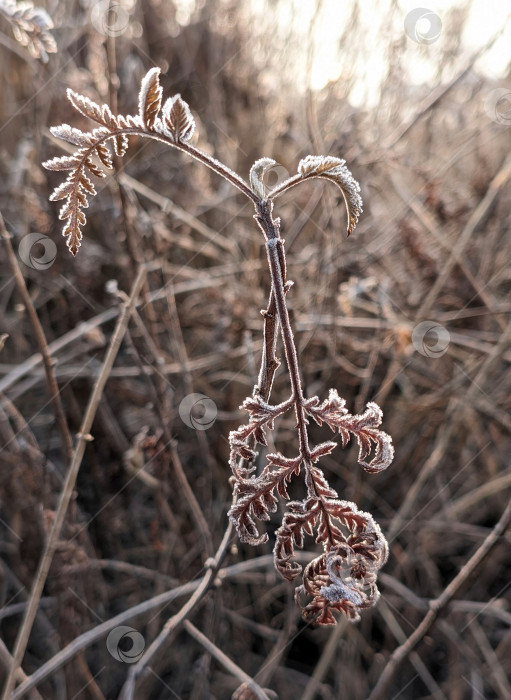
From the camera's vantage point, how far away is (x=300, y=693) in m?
1.97

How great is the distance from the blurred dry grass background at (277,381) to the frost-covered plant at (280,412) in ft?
2.63

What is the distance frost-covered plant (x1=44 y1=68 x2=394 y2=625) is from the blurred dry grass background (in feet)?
2.63

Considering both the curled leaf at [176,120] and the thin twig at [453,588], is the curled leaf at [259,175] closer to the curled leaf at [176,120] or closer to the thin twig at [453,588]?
the curled leaf at [176,120]

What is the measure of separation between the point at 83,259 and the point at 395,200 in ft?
4.97

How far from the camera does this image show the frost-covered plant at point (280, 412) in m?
0.67

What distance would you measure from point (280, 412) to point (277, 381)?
135 cm

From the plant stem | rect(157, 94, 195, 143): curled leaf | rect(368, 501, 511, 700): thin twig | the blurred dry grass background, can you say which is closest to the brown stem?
the plant stem

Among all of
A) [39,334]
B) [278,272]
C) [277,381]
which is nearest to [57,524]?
[39,334]

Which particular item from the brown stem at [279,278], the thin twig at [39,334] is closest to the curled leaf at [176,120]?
the brown stem at [279,278]

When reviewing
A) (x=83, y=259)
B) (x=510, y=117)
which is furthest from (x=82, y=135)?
(x=510, y=117)

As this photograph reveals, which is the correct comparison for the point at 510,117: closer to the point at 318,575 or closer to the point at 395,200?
the point at 395,200

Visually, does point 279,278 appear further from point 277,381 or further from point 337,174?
point 277,381

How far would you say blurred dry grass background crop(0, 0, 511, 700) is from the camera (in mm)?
1814

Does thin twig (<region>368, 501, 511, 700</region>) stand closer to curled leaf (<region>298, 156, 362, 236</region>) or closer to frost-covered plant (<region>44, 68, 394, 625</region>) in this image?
frost-covered plant (<region>44, 68, 394, 625</region>)
